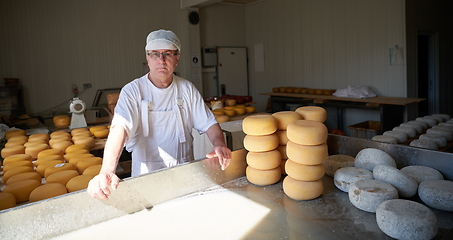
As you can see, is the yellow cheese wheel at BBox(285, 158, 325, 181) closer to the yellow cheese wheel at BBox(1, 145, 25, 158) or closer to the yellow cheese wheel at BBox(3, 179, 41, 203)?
the yellow cheese wheel at BBox(3, 179, 41, 203)

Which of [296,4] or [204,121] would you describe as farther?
[296,4]

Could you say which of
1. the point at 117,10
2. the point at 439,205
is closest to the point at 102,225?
the point at 439,205

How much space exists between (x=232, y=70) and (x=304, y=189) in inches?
259

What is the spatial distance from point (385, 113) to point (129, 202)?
14.6 ft

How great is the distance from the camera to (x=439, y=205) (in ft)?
3.41

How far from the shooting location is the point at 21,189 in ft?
5.66

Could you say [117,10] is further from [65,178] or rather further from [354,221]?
[354,221]

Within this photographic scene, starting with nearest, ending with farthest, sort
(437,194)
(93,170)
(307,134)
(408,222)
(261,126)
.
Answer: (408,222) → (437,194) → (307,134) → (261,126) → (93,170)

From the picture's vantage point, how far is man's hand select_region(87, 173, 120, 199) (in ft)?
3.45

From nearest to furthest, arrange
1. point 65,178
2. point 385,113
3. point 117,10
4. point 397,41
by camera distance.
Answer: point 65,178, point 385,113, point 397,41, point 117,10

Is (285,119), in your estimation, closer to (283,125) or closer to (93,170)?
(283,125)

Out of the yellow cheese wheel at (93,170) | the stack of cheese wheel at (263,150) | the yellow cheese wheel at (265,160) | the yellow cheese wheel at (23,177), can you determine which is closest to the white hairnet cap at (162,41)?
the stack of cheese wheel at (263,150)

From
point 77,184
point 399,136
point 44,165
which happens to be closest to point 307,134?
point 77,184

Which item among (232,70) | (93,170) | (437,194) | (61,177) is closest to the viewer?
(437,194)
